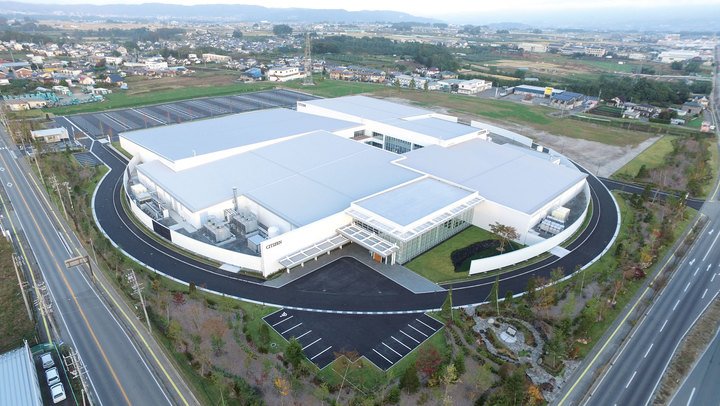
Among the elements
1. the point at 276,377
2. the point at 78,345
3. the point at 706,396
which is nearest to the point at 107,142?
the point at 78,345

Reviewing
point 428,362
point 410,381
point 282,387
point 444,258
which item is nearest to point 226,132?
point 444,258

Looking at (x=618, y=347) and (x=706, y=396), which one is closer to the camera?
(x=706, y=396)

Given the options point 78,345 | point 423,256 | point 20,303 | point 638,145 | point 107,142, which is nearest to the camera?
point 78,345

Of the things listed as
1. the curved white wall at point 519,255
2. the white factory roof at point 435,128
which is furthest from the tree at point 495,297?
the white factory roof at point 435,128

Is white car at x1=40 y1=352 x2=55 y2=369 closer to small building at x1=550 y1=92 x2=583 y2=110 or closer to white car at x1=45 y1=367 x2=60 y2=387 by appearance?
white car at x1=45 y1=367 x2=60 y2=387

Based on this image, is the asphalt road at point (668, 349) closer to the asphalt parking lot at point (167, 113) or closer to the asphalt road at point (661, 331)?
the asphalt road at point (661, 331)

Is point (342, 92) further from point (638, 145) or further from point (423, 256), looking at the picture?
point (423, 256)
